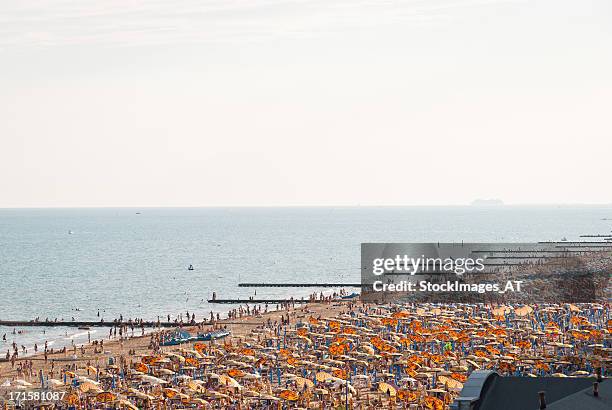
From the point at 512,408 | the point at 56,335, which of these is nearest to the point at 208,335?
the point at 56,335

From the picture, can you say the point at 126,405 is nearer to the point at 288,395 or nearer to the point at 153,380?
the point at 153,380

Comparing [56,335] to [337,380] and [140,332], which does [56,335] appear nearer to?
[140,332]

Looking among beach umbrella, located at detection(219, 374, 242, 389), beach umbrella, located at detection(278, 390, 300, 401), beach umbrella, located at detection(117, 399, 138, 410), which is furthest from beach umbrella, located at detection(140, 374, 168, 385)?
beach umbrella, located at detection(278, 390, 300, 401)

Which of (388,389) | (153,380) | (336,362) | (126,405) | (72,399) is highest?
(336,362)

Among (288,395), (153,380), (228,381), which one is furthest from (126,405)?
(288,395)

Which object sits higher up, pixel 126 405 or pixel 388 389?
pixel 388 389

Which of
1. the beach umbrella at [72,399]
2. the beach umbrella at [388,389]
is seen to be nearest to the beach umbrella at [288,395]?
the beach umbrella at [388,389]

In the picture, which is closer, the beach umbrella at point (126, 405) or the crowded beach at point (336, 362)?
the beach umbrella at point (126, 405)

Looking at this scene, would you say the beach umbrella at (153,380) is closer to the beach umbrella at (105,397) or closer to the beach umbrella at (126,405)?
the beach umbrella at (126,405)

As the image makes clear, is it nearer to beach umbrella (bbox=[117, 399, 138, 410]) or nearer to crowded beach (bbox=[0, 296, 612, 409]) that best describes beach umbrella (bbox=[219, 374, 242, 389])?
crowded beach (bbox=[0, 296, 612, 409])

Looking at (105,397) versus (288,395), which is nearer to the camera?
(288,395)

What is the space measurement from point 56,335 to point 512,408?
8237 centimetres

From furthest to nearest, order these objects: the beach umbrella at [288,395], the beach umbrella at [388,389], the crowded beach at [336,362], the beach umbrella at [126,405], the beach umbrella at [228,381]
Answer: the beach umbrella at [228,381] → the crowded beach at [336,362] → the beach umbrella at [388,389] → the beach umbrella at [126,405] → the beach umbrella at [288,395]

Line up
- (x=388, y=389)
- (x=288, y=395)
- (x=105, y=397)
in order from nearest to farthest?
(x=288, y=395), (x=105, y=397), (x=388, y=389)
